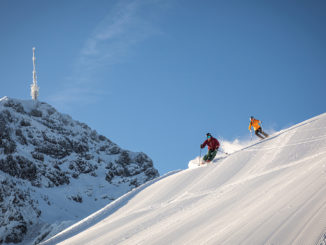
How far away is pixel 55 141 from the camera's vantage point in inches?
1563

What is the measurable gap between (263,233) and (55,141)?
3685 centimetres

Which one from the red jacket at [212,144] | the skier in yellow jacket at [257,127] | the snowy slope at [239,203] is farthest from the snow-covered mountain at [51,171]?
the skier in yellow jacket at [257,127]

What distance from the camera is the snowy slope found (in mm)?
6629

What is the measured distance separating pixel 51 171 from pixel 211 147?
2369 cm

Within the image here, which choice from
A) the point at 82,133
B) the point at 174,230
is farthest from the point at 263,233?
the point at 82,133

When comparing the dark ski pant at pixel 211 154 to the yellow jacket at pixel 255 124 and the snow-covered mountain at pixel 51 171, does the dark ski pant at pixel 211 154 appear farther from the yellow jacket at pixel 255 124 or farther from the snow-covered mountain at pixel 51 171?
the snow-covered mountain at pixel 51 171

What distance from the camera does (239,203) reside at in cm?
902

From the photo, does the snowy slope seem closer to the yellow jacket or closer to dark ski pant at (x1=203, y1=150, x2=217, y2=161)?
dark ski pant at (x1=203, y1=150, x2=217, y2=161)

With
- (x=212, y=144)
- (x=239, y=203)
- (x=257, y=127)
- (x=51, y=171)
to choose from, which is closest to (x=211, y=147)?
(x=212, y=144)

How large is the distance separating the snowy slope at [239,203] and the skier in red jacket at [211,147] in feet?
3.95

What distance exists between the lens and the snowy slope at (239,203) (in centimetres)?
663

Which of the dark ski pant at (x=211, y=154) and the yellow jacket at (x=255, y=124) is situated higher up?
the yellow jacket at (x=255, y=124)

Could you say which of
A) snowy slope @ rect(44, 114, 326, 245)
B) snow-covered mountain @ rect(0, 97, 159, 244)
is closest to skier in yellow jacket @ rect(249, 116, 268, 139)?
snowy slope @ rect(44, 114, 326, 245)

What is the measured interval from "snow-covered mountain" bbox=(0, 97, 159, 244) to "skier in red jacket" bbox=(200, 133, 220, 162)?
39.5ft
